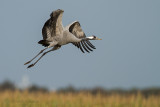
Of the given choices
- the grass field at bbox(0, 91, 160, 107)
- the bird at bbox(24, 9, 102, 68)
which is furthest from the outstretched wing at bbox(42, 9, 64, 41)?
the grass field at bbox(0, 91, 160, 107)

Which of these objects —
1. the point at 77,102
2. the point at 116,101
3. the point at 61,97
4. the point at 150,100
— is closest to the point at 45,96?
the point at 61,97

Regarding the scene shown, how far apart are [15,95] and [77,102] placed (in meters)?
1.71

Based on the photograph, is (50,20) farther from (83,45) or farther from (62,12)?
(83,45)

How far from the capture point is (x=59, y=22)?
36.6 feet

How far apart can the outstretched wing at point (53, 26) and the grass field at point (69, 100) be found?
64.2 inches

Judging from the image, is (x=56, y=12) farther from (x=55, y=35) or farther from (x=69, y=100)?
(x=69, y=100)

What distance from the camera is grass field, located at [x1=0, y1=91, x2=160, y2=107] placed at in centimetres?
1063

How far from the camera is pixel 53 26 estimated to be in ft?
36.9

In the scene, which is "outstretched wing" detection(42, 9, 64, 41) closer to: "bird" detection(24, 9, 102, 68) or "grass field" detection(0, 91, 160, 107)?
"bird" detection(24, 9, 102, 68)

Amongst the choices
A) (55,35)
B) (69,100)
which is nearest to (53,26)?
(55,35)

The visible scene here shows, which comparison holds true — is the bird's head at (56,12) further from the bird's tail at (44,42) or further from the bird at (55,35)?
the bird's tail at (44,42)

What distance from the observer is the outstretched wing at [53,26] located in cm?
1080

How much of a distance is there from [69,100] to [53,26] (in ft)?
6.55

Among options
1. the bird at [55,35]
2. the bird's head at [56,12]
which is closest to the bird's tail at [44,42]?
the bird at [55,35]
